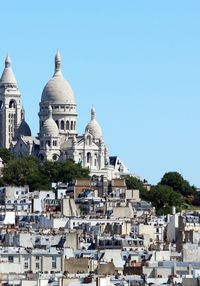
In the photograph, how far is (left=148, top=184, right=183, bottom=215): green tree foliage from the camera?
17207 centimetres

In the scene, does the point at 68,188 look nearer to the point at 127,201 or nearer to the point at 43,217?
the point at 127,201

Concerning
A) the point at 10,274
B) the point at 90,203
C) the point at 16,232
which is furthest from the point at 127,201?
the point at 10,274

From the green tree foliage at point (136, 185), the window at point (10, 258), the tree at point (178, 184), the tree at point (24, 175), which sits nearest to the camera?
the window at point (10, 258)

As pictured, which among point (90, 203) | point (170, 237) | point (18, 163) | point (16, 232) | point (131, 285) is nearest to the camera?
point (131, 285)

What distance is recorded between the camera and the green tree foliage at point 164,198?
172 m

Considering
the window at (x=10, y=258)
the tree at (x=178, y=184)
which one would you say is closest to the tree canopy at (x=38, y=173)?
the tree at (x=178, y=184)

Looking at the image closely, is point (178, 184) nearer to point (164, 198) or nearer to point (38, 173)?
point (38, 173)

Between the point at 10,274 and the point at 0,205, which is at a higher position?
the point at 0,205

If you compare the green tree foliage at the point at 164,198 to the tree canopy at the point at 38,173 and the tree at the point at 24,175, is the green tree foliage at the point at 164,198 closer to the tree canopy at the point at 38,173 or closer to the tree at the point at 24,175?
the tree canopy at the point at 38,173

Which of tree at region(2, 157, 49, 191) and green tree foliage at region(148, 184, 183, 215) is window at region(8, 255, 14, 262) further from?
tree at region(2, 157, 49, 191)

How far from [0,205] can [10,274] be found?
228 feet

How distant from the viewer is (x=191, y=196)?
626 feet

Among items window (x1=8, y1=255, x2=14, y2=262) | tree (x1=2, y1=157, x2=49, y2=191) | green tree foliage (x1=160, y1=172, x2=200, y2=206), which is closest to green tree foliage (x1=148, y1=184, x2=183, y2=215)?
green tree foliage (x1=160, y1=172, x2=200, y2=206)

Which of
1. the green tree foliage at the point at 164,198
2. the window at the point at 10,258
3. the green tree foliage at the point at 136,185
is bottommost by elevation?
the window at the point at 10,258
